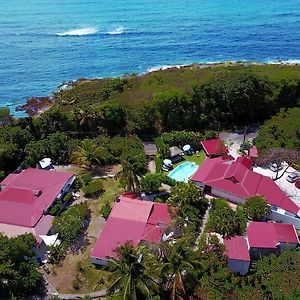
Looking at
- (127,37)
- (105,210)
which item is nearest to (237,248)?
(105,210)

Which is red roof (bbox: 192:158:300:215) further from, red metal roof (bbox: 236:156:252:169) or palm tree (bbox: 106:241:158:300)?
palm tree (bbox: 106:241:158:300)

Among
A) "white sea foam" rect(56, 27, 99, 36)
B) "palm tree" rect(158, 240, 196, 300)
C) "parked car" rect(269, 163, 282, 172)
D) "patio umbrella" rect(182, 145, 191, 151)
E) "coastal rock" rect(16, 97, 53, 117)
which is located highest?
"palm tree" rect(158, 240, 196, 300)

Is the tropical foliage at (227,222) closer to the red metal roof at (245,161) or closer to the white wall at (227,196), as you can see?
the white wall at (227,196)

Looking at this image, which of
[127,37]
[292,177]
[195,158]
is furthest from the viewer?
[127,37]

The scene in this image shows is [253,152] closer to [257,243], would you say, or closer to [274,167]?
[274,167]

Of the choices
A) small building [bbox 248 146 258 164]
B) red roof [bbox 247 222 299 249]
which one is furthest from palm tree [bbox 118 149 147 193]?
small building [bbox 248 146 258 164]

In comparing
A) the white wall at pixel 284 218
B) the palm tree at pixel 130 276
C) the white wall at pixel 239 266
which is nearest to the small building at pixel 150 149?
the white wall at pixel 284 218

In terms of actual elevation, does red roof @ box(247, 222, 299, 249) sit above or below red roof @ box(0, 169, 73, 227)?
below
